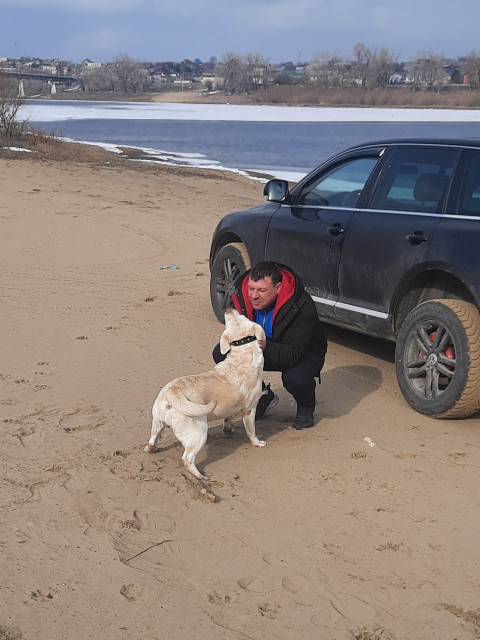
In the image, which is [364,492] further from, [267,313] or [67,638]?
[67,638]

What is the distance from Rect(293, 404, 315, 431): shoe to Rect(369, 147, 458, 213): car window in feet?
5.59

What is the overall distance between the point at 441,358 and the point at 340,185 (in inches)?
81.4

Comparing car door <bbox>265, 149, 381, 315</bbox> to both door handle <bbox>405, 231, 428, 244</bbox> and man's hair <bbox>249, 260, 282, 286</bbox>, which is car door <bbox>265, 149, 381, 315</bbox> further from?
man's hair <bbox>249, 260, 282, 286</bbox>

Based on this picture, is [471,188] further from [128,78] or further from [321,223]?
[128,78]

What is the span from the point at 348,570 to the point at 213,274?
479 centimetres

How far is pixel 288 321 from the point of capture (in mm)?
5723

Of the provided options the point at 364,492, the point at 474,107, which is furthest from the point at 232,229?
the point at 474,107

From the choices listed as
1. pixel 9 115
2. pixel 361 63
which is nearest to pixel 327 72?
pixel 361 63

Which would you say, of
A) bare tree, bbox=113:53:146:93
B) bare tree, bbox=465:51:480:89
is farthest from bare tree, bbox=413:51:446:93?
bare tree, bbox=113:53:146:93

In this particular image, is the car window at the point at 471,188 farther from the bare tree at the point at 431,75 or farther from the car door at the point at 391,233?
the bare tree at the point at 431,75

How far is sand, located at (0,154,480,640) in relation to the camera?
3.76m

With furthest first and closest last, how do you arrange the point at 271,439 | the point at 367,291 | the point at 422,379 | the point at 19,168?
the point at 19,168
the point at 367,291
the point at 422,379
the point at 271,439

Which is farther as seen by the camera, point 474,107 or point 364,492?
point 474,107

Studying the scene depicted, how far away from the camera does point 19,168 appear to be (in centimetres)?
1853
